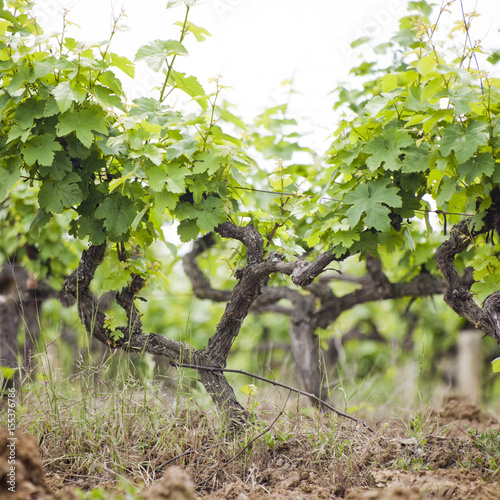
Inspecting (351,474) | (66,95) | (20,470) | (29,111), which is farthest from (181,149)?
(351,474)

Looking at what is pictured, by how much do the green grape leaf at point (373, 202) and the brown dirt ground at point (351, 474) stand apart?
838 mm

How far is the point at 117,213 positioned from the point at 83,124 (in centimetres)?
35

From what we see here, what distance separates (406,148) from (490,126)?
269 mm

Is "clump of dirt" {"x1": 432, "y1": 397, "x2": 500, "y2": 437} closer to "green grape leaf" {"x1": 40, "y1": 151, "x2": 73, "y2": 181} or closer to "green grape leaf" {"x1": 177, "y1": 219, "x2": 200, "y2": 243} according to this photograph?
"green grape leaf" {"x1": 177, "y1": 219, "x2": 200, "y2": 243}

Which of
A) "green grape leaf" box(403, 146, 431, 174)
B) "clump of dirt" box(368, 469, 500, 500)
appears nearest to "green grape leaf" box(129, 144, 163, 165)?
"green grape leaf" box(403, 146, 431, 174)

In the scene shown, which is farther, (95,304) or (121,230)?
(95,304)

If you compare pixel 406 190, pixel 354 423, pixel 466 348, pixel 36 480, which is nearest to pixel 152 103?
pixel 406 190

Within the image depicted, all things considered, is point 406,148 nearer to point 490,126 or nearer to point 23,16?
point 490,126

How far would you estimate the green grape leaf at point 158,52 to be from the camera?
1686 mm

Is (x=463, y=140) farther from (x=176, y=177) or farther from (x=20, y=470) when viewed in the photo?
(x=20, y=470)

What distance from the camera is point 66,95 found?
1532 mm

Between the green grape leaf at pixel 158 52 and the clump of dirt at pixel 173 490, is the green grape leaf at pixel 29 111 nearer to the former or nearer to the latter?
the green grape leaf at pixel 158 52

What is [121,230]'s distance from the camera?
1.78 m

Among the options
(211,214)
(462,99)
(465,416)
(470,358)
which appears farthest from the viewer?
(470,358)
